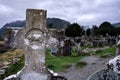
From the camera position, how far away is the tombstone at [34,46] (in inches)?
324

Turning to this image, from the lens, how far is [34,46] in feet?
27.2

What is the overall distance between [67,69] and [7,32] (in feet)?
13.5

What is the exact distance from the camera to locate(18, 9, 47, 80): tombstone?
27.0ft

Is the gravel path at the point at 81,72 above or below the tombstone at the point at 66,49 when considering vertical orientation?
below

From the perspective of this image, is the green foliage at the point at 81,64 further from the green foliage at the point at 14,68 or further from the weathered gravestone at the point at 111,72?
the weathered gravestone at the point at 111,72

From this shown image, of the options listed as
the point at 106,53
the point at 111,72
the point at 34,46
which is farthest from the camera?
the point at 106,53

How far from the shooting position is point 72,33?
258ft

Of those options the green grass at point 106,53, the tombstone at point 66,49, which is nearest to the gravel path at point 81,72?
the green grass at point 106,53

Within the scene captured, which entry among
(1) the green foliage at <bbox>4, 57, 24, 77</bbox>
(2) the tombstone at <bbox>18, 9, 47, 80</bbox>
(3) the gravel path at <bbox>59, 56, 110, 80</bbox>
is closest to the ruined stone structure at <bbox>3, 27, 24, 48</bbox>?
(3) the gravel path at <bbox>59, 56, 110, 80</bbox>

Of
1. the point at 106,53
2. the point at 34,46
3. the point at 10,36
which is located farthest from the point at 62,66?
the point at 34,46

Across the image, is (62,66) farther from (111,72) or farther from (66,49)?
(111,72)

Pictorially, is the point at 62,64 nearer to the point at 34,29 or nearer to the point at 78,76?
the point at 78,76

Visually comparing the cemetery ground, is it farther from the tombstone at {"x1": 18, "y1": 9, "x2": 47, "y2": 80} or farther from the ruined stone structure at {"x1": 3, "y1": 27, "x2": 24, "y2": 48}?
the tombstone at {"x1": 18, "y1": 9, "x2": 47, "y2": 80}

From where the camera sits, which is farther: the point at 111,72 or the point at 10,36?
the point at 10,36
